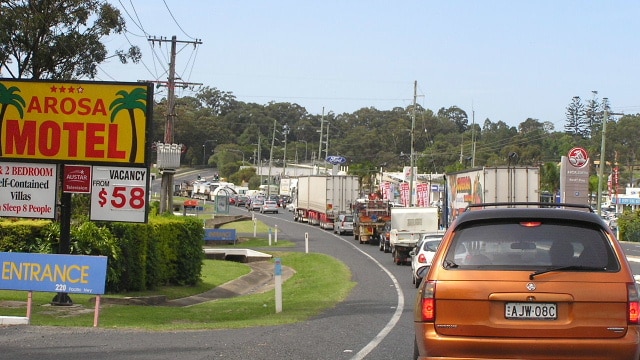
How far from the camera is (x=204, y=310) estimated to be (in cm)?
2103

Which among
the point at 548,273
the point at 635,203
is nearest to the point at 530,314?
the point at 548,273

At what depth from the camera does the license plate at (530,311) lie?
717 centimetres

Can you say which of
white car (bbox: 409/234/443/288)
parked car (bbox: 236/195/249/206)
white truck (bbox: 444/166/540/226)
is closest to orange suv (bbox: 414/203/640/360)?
white car (bbox: 409/234/443/288)

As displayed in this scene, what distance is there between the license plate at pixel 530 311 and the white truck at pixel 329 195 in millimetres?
60659

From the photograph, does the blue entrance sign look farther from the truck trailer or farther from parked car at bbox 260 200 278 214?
parked car at bbox 260 200 278 214

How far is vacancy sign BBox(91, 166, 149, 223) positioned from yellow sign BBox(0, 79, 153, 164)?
12.2 inches

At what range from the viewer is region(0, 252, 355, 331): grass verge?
16.4 meters

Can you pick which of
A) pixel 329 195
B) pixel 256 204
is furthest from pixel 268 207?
pixel 329 195

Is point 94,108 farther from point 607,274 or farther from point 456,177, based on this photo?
point 456,177

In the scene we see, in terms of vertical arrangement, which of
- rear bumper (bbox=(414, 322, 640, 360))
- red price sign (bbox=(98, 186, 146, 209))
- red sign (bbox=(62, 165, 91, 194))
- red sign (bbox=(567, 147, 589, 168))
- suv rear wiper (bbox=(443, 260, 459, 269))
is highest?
red sign (bbox=(567, 147, 589, 168))

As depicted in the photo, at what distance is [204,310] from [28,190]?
4.88 metres

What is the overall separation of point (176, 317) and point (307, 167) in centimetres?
14667

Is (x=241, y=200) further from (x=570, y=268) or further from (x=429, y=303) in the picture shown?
(x=570, y=268)

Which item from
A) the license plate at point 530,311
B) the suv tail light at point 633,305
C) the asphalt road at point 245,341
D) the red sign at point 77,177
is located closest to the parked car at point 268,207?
the red sign at point 77,177
